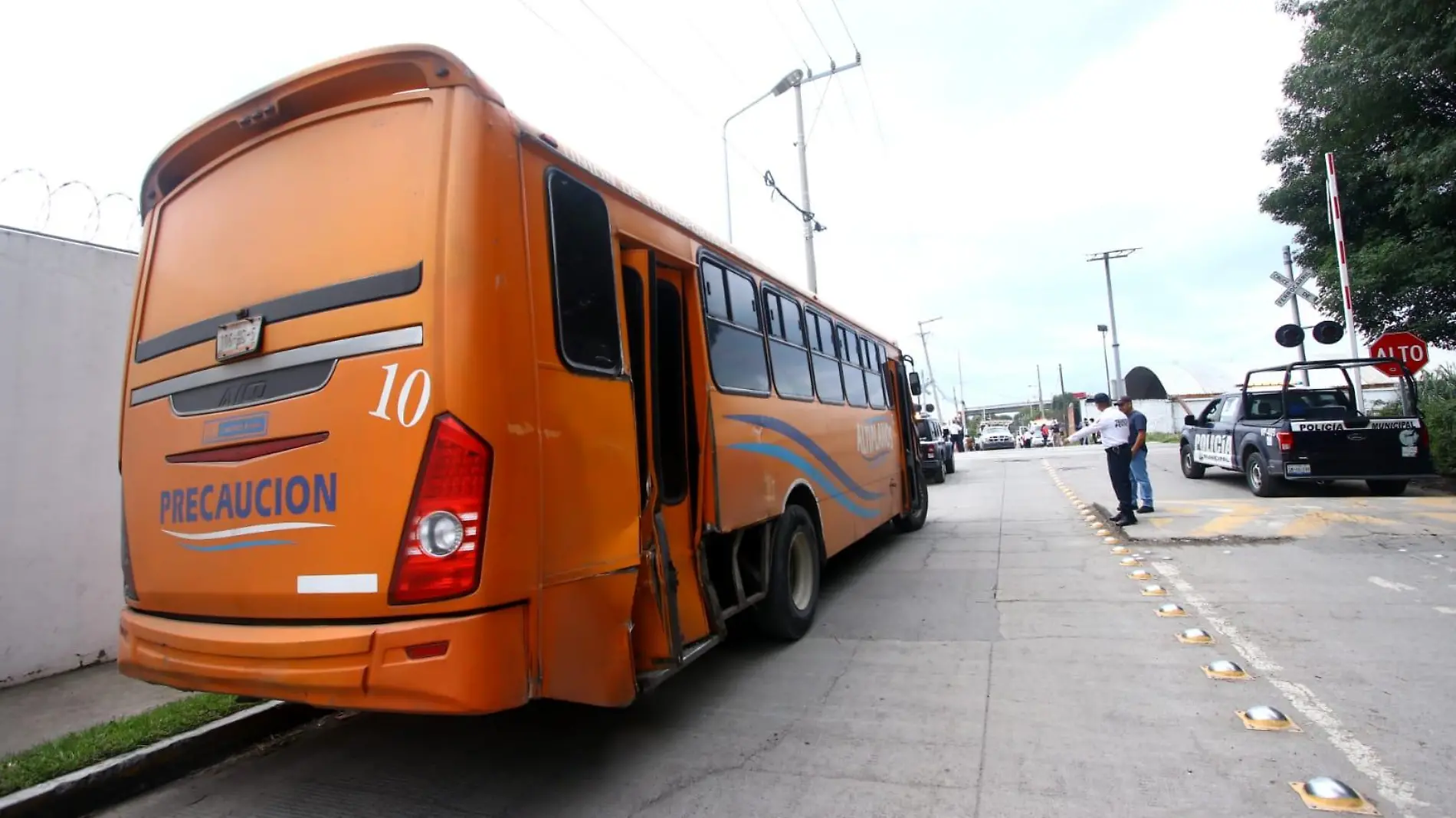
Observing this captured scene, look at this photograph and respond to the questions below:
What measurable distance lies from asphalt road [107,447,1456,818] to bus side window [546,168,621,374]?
189 cm

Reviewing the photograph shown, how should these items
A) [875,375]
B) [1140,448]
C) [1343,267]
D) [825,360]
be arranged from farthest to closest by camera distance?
[1343,267], [1140,448], [875,375], [825,360]

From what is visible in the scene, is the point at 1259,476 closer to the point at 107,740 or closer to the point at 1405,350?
the point at 1405,350

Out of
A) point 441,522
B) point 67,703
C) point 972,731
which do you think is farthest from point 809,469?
point 67,703

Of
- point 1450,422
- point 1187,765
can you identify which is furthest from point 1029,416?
point 1187,765

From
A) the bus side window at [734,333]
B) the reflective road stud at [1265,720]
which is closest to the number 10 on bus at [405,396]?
the bus side window at [734,333]

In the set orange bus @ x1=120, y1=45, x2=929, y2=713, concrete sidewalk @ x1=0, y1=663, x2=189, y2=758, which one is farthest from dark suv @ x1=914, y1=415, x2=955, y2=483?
concrete sidewalk @ x1=0, y1=663, x2=189, y2=758

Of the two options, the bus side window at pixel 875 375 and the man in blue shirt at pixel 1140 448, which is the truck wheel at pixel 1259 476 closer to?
the man in blue shirt at pixel 1140 448

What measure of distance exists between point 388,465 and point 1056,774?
2.93 metres

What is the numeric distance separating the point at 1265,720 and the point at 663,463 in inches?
124

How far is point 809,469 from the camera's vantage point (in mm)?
5832

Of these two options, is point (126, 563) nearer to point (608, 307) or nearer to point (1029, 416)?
point (608, 307)

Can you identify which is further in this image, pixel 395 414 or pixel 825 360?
pixel 825 360

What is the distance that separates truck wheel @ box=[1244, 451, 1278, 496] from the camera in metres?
11.1

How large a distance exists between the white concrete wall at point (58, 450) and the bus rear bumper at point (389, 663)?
315cm
